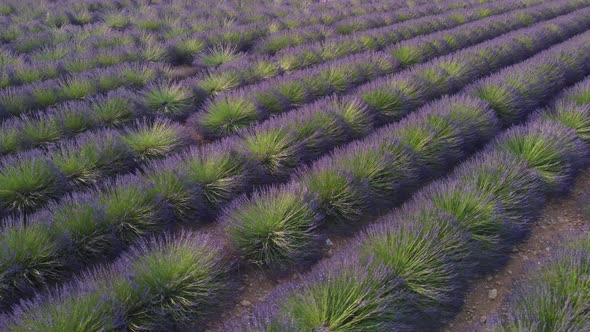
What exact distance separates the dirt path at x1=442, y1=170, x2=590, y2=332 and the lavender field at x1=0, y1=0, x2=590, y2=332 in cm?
6

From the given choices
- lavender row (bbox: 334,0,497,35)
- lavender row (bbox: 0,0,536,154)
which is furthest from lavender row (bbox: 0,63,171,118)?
lavender row (bbox: 334,0,497,35)

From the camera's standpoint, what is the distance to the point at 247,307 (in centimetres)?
283

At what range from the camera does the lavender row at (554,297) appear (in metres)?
2.25

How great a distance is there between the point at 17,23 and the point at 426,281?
324 inches

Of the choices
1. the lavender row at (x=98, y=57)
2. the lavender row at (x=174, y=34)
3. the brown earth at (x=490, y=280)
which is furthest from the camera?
the lavender row at (x=174, y=34)

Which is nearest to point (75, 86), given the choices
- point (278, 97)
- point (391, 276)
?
point (278, 97)

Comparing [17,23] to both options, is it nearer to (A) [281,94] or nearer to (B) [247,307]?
(A) [281,94]

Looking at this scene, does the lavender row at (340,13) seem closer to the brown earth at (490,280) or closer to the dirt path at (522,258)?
the dirt path at (522,258)

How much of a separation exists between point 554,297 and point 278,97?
3.50 m

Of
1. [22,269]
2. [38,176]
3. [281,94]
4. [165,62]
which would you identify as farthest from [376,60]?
[22,269]

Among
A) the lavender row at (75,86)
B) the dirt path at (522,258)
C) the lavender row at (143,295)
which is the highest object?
the lavender row at (75,86)

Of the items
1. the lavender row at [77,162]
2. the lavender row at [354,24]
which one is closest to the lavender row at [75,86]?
the lavender row at [77,162]

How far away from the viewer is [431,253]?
9.06 ft

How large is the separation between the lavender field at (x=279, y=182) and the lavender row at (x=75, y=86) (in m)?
0.03
